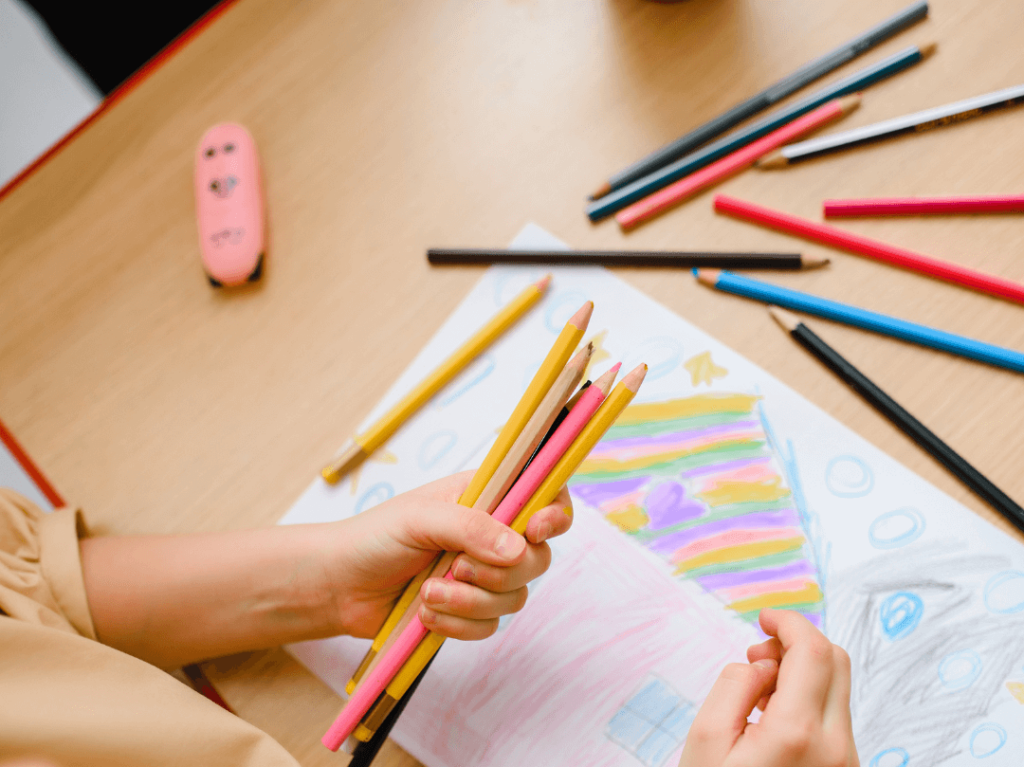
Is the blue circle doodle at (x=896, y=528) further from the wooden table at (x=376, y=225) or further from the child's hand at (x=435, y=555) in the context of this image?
the child's hand at (x=435, y=555)

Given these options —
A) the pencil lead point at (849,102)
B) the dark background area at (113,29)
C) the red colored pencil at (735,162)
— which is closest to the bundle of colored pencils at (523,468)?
the red colored pencil at (735,162)

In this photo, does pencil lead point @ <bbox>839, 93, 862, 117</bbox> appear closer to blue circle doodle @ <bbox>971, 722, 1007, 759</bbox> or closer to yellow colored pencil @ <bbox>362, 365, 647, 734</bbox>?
yellow colored pencil @ <bbox>362, 365, 647, 734</bbox>

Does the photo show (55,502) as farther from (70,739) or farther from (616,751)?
(616,751)

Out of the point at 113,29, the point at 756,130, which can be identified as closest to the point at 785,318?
the point at 756,130

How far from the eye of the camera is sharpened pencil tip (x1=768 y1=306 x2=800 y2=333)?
0.52 metres

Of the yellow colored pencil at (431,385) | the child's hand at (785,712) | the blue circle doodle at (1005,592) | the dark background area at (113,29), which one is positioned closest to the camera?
the child's hand at (785,712)

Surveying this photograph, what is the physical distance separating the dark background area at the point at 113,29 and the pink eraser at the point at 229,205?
0.54 metres

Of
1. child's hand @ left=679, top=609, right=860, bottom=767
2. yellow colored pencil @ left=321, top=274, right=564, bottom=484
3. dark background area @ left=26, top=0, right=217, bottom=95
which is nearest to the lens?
child's hand @ left=679, top=609, right=860, bottom=767

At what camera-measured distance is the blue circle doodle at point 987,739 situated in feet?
1.35

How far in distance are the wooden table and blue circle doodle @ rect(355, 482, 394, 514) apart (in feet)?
0.15

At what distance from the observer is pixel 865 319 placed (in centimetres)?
51

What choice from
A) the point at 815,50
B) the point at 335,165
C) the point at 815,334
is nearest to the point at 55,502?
the point at 335,165

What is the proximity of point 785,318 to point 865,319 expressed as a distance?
0.17 feet

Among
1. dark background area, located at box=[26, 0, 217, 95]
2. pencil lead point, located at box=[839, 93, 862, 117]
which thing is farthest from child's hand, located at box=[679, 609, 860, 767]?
dark background area, located at box=[26, 0, 217, 95]
